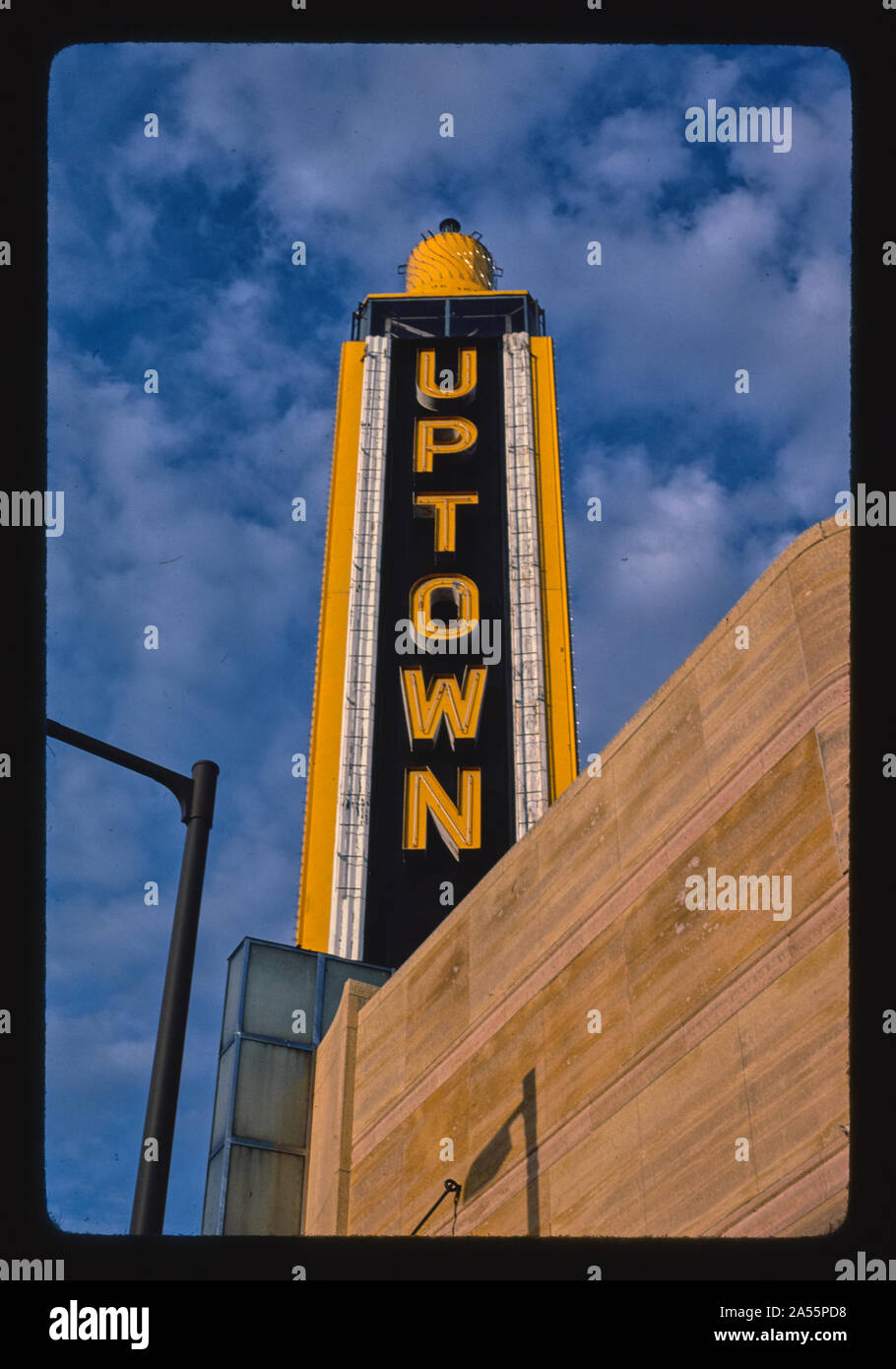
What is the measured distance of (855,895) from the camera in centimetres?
572

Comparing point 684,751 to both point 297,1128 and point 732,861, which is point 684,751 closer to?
point 732,861

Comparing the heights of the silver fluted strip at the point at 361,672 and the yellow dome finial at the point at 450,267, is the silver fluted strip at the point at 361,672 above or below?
below

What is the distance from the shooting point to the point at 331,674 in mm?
37875

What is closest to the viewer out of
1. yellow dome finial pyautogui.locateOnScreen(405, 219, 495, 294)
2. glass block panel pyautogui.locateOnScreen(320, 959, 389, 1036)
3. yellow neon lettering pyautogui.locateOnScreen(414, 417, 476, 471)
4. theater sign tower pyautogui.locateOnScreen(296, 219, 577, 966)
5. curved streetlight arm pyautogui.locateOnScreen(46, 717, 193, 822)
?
curved streetlight arm pyautogui.locateOnScreen(46, 717, 193, 822)

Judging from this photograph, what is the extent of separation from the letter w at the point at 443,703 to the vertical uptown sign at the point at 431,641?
0.15ft

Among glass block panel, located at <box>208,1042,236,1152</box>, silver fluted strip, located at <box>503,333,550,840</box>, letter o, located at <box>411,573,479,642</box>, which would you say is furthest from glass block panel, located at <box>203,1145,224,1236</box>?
letter o, located at <box>411,573,479,642</box>

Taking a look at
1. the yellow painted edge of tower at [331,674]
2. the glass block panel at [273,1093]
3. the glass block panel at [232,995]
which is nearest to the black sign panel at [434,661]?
the yellow painted edge of tower at [331,674]

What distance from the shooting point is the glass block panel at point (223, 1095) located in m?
21.9

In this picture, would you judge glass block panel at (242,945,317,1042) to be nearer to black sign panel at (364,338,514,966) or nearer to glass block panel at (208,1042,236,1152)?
glass block panel at (208,1042,236,1152)

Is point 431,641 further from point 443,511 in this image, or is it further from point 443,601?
point 443,511

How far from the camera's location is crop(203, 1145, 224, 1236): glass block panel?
21.5m

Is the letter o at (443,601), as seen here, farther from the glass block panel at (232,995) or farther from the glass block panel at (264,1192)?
the glass block panel at (264,1192)

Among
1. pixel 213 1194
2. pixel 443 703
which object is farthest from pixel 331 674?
pixel 213 1194

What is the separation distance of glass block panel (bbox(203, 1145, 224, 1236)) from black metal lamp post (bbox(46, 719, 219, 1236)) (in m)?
12.7
